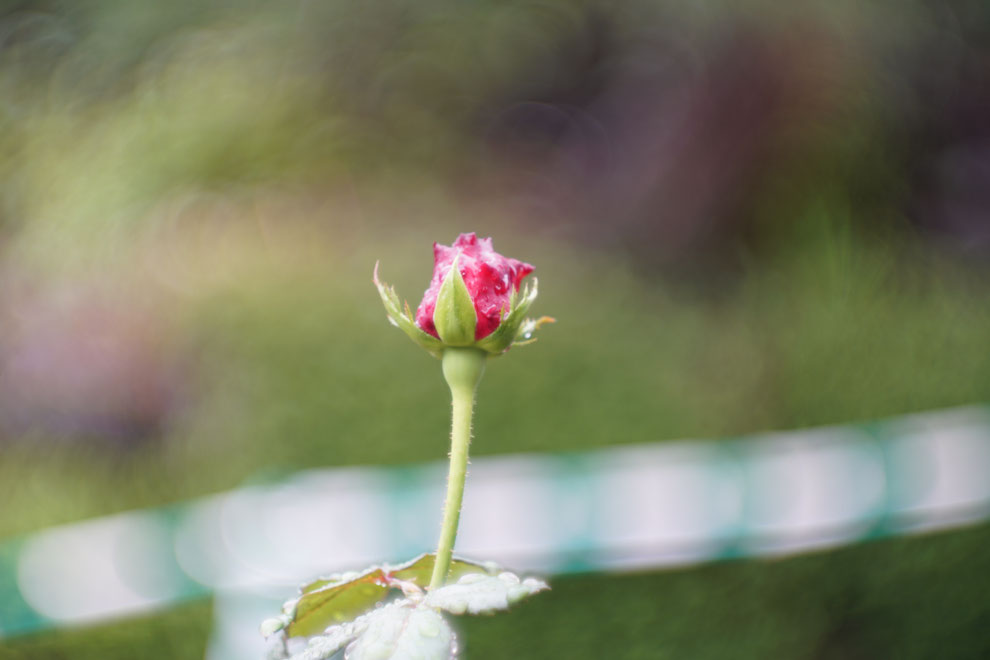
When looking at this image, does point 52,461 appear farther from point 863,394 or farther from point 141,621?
point 863,394

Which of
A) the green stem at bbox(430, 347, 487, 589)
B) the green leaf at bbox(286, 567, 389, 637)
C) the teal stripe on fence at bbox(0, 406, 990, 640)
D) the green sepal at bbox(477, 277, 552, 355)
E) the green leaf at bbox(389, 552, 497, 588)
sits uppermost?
the green sepal at bbox(477, 277, 552, 355)

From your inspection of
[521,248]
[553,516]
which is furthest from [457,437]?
[521,248]

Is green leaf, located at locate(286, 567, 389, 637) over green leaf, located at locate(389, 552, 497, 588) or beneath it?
beneath

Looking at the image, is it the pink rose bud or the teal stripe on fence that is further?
the teal stripe on fence

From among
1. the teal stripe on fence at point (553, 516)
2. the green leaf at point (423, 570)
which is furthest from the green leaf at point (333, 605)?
the teal stripe on fence at point (553, 516)

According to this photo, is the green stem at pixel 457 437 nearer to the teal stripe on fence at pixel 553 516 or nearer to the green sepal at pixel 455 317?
the green sepal at pixel 455 317

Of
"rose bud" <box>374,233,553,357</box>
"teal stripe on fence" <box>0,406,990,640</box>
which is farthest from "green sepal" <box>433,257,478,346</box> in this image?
"teal stripe on fence" <box>0,406,990,640</box>

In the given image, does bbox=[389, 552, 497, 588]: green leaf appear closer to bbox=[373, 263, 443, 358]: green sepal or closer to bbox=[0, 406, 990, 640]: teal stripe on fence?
bbox=[373, 263, 443, 358]: green sepal

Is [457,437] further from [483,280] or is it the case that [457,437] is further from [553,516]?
[553,516]
